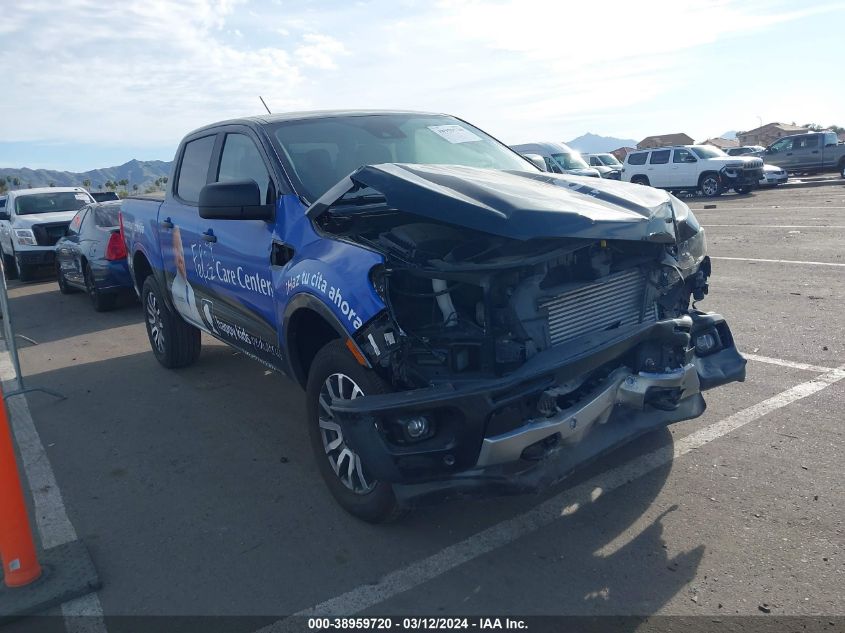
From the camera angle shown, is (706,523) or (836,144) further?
(836,144)

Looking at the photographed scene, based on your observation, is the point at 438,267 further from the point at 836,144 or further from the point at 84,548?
the point at 836,144

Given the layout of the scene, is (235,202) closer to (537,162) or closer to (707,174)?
(537,162)

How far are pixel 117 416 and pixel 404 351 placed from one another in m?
3.58

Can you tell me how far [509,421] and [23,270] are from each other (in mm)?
14808

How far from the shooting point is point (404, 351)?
3281mm

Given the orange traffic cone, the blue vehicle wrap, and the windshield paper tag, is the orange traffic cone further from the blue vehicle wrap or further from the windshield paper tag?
the windshield paper tag

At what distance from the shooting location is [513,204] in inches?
127

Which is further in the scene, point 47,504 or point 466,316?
point 47,504

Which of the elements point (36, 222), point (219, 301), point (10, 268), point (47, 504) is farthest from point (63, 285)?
point (47, 504)

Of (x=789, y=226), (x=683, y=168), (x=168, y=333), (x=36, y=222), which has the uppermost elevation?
(x=683, y=168)

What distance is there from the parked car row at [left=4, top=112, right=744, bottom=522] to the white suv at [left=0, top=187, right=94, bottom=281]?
12116mm

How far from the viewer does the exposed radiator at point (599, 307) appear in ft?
11.4

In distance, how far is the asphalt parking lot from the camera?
3.13 meters

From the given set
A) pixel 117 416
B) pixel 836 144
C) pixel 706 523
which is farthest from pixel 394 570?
pixel 836 144
